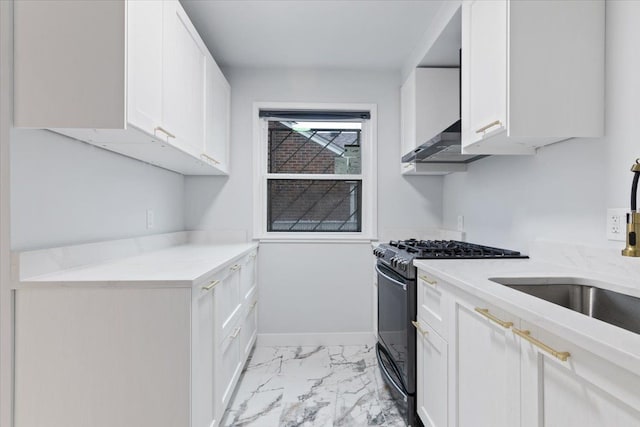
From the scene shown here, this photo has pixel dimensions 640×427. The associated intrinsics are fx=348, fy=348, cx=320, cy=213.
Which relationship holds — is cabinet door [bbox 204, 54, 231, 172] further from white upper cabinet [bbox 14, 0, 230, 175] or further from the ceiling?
white upper cabinet [bbox 14, 0, 230, 175]

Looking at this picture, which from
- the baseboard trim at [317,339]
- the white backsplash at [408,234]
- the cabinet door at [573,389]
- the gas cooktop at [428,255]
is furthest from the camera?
the white backsplash at [408,234]

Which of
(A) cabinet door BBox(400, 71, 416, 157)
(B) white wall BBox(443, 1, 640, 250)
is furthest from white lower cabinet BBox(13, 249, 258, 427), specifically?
(A) cabinet door BBox(400, 71, 416, 157)

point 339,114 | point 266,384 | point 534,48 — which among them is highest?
point 339,114

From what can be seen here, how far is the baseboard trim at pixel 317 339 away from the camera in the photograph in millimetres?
3023

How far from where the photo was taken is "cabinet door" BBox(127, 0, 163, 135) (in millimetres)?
1317

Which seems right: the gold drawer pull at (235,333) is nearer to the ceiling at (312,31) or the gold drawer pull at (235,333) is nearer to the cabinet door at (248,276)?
the cabinet door at (248,276)

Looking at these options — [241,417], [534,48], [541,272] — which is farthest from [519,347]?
[241,417]

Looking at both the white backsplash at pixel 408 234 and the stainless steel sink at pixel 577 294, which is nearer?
the stainless steel sink at pixel 577 294

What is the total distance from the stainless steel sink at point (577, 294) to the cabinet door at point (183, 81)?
5.34 feet

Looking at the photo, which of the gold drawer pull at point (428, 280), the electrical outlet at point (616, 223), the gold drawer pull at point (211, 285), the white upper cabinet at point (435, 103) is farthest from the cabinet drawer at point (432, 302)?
the white upper cabinet at point (435, 103)

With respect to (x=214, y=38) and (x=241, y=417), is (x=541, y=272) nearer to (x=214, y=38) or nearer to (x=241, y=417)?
(x=241, y=417)

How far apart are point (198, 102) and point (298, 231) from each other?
4.89 ft

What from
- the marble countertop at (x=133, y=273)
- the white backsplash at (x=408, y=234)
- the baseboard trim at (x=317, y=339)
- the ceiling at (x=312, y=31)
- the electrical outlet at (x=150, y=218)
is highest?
the ceiling at (x=312, y=31)

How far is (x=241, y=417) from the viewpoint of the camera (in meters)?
1.94
